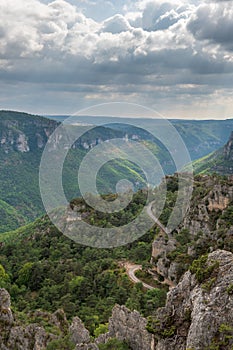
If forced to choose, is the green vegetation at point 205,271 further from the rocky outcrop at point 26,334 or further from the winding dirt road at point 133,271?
the winding dirt road at point 133,271

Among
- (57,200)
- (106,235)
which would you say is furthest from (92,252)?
(57,200)

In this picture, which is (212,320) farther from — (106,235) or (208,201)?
(106,235)

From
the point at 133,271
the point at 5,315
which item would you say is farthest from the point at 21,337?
the point at 133,271

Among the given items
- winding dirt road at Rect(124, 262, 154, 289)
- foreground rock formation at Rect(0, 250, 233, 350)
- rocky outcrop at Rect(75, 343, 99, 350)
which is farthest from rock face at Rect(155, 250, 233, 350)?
winding dirt road at Rect(124, 262, 154, 289)

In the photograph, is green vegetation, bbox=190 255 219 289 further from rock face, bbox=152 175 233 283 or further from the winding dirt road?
the winding dirt road

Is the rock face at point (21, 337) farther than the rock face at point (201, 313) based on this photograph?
Yes

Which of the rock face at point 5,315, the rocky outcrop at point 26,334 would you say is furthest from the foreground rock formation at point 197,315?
the rock face at point 5,315

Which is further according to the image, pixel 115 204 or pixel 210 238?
pixel 115 204

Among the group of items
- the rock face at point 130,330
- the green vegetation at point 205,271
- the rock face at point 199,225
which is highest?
the green vegetation at point 205,271
